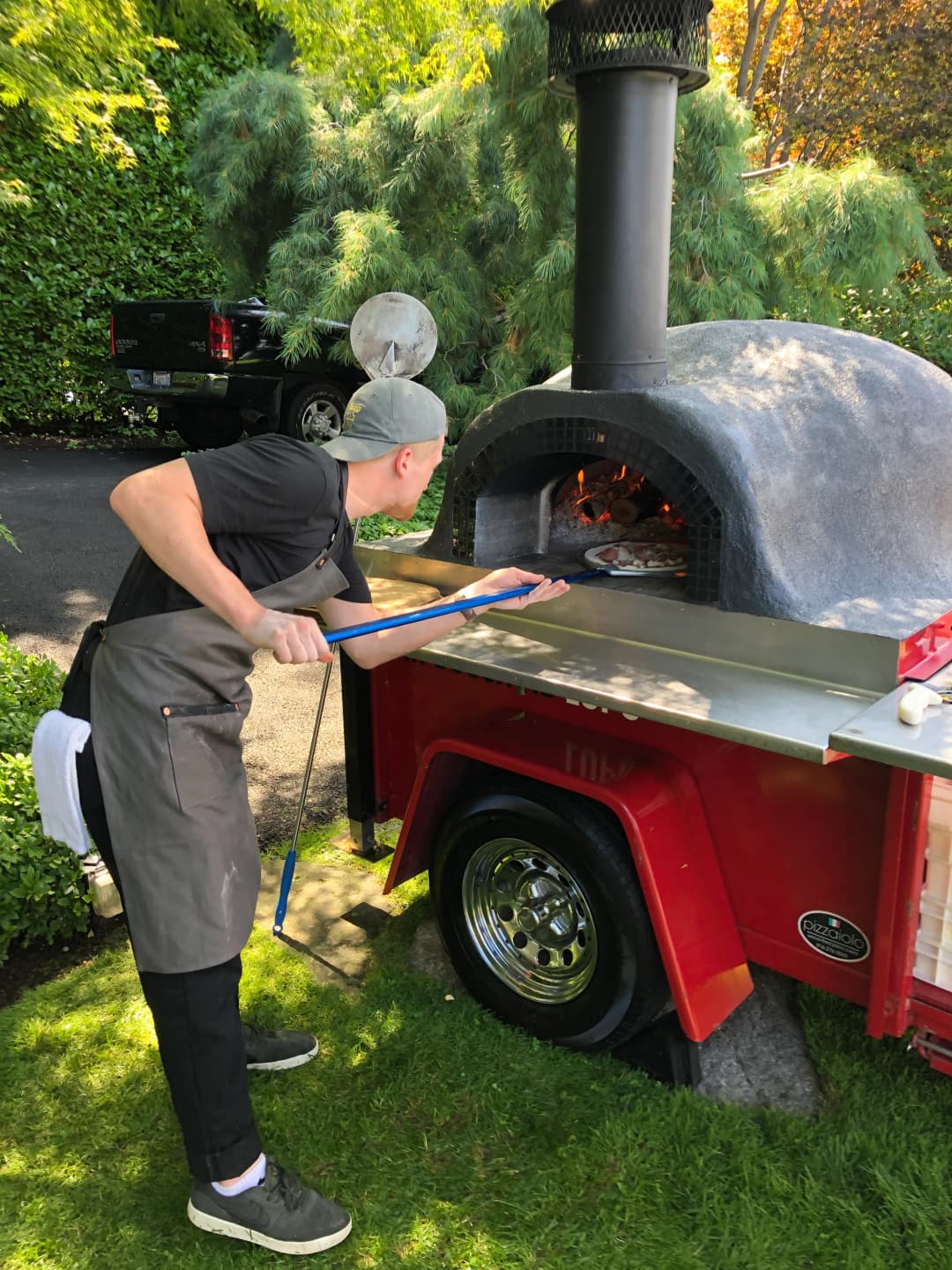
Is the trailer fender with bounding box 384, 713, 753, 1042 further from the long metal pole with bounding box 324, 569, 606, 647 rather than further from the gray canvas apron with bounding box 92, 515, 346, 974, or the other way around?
the gray canvas apron with bounding box 92, 515, 346, 974

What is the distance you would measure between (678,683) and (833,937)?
76cm

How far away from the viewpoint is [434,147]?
7.93m

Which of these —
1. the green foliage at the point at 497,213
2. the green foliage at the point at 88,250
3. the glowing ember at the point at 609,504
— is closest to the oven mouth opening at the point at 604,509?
the glowing ember at the point at 609,504

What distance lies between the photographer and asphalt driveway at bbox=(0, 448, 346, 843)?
187 inches

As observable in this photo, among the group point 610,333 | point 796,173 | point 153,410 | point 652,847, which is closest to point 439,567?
point 610,333

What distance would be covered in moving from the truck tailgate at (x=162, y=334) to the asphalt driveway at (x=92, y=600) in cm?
121

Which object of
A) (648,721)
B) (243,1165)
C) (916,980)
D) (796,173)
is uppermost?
(796,173)

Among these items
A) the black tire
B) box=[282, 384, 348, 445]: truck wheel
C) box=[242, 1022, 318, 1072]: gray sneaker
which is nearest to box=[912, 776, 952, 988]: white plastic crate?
box=[242, 1022, 318, 1072]: gray sneaker

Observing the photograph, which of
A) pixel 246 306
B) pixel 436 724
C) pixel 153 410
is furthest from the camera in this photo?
pixel 153 410

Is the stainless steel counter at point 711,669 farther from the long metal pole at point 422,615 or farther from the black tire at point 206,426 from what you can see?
the black tire at point 206,426

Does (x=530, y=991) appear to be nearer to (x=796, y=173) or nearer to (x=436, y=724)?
(x=436, y=724)

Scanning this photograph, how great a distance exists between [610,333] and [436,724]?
1.42 m

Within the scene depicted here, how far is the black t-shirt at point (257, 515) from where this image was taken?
2090 mm

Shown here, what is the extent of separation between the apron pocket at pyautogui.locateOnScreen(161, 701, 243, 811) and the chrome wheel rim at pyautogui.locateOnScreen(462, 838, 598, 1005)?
1.05 metres
